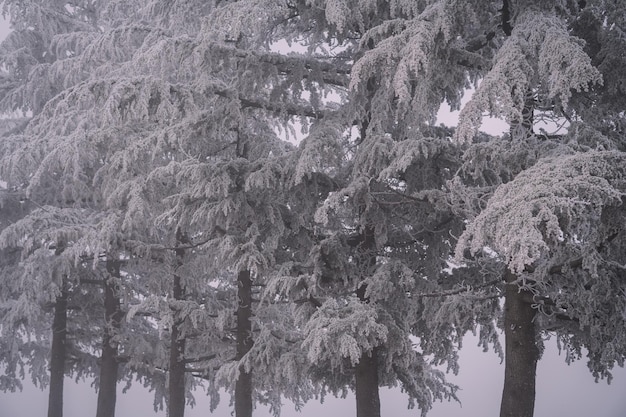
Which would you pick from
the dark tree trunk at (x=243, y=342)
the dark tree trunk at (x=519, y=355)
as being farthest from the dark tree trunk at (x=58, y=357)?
the dark tree trunk at (x=519, y=355)

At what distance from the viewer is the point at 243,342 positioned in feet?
39.2

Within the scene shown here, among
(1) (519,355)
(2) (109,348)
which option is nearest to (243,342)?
(2) (109,348)

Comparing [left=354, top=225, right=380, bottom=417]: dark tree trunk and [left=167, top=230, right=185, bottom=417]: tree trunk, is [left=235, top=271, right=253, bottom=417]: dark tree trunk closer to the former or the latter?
Answer: [left=167, top=230, right=185, bottom=417]: tree trunk

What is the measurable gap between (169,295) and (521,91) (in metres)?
10.1

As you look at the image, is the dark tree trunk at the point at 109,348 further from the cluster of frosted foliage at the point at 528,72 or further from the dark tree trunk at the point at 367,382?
the cluster of frosted foliage at the point at 528,72

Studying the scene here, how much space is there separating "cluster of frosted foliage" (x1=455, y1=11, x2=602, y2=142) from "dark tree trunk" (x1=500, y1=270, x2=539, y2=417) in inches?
86.3

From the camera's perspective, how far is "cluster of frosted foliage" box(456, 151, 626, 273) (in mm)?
5625

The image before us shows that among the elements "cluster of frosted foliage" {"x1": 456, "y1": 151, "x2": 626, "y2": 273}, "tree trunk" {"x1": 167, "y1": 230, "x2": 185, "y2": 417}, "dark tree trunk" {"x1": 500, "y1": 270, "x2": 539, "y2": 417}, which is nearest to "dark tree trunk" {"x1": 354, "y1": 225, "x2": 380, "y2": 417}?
"dark tree trunk" {"x1": 500, "y1": 270, "x2": 539, "y2": 417}

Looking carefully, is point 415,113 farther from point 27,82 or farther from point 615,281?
point 27,82

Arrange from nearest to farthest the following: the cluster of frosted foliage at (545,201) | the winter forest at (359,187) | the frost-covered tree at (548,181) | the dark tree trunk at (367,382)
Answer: the cluster of frosted foliage at (545,201) → the frost-covered tree at (548,181) → the winter forest at (359,187) → the dark tree trunk at (367,382)

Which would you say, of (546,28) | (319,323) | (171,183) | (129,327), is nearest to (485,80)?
(546,28)

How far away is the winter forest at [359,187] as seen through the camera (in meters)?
7.13

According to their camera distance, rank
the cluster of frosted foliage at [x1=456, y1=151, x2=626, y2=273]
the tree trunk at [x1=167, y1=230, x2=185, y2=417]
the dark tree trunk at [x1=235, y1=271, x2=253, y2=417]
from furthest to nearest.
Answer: the tree trunk at [x1=167, y1=230, x2=185, y2=417] < the dark tree trunk at [x1=235, y1=271, x2=253, y2=417] < the cluster of frosted foliage at [x1=456, y1=151, x2=626, y2=273]

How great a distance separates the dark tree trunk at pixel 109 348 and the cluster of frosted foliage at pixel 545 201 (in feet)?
34.9
